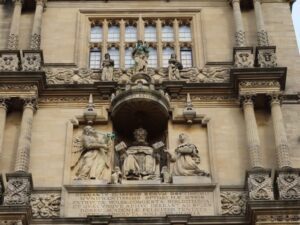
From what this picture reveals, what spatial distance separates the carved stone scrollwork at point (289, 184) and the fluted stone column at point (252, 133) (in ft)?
2.19

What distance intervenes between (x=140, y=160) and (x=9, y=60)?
4.65 metres

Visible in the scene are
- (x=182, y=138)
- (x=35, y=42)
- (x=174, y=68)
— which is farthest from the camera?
(x=35, y=42)

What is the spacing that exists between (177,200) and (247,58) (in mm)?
4906

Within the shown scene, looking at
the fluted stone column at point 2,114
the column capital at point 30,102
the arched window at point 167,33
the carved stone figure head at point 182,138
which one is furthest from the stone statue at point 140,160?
the arched window at point 167,33

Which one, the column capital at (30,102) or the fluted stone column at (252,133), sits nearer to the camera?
the fluted stone column at (252,133)

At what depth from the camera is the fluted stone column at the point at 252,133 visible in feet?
57.4

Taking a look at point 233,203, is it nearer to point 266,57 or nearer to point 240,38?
point 266,57

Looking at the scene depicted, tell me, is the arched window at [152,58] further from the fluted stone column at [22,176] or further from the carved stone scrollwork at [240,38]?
the fluted stone column at [22,176]

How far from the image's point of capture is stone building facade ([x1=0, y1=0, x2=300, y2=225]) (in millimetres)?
16922

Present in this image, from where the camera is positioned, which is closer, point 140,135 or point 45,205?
point 45,205

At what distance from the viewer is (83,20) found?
862 inches

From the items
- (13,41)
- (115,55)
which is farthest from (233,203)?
Result: (13,41)

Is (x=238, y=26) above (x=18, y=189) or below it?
above

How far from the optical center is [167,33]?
2183 cm
